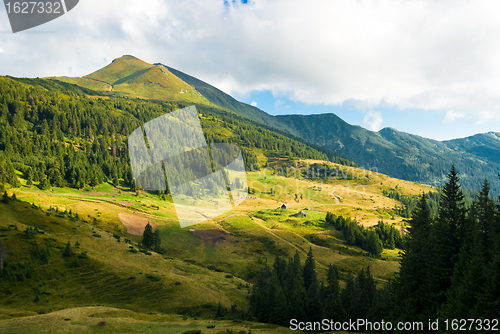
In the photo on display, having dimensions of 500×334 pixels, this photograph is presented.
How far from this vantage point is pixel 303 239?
125m

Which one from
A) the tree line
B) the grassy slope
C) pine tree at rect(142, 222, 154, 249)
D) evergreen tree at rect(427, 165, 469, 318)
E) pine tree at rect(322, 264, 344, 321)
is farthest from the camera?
the tree line

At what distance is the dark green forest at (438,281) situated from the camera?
2345 centimetres

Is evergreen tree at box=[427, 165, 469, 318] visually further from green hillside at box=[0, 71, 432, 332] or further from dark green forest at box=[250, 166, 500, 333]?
green hillside at box=[0, 71, 432, 332]

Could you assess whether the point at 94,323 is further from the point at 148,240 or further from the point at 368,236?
the point at 368,236

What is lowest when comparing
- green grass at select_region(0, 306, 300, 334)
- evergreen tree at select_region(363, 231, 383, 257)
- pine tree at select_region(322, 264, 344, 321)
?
evergreen tree at select_region(363, 231, 383, 257)

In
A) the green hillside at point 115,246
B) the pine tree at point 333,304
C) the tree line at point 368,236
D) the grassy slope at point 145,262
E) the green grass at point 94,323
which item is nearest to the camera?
the green grass at point 94,323

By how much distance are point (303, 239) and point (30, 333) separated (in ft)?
A: 369

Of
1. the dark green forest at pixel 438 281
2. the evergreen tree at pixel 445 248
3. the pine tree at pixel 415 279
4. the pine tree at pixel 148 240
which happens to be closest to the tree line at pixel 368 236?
the dark green forest at pixel 438 281

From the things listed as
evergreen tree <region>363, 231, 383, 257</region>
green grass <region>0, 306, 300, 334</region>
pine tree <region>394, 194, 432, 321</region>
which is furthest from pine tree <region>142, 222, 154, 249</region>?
evergreen tree <region>363, 231, 383, 257</region>

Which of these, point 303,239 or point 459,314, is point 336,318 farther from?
point 303,239

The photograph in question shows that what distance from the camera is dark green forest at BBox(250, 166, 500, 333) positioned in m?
23.5

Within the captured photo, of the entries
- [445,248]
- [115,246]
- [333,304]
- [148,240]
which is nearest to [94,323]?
[333,304]

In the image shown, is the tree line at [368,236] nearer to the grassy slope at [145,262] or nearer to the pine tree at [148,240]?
the grassy slope at [145,262]

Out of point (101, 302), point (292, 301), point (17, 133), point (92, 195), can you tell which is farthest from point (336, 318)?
point (17, 133)
